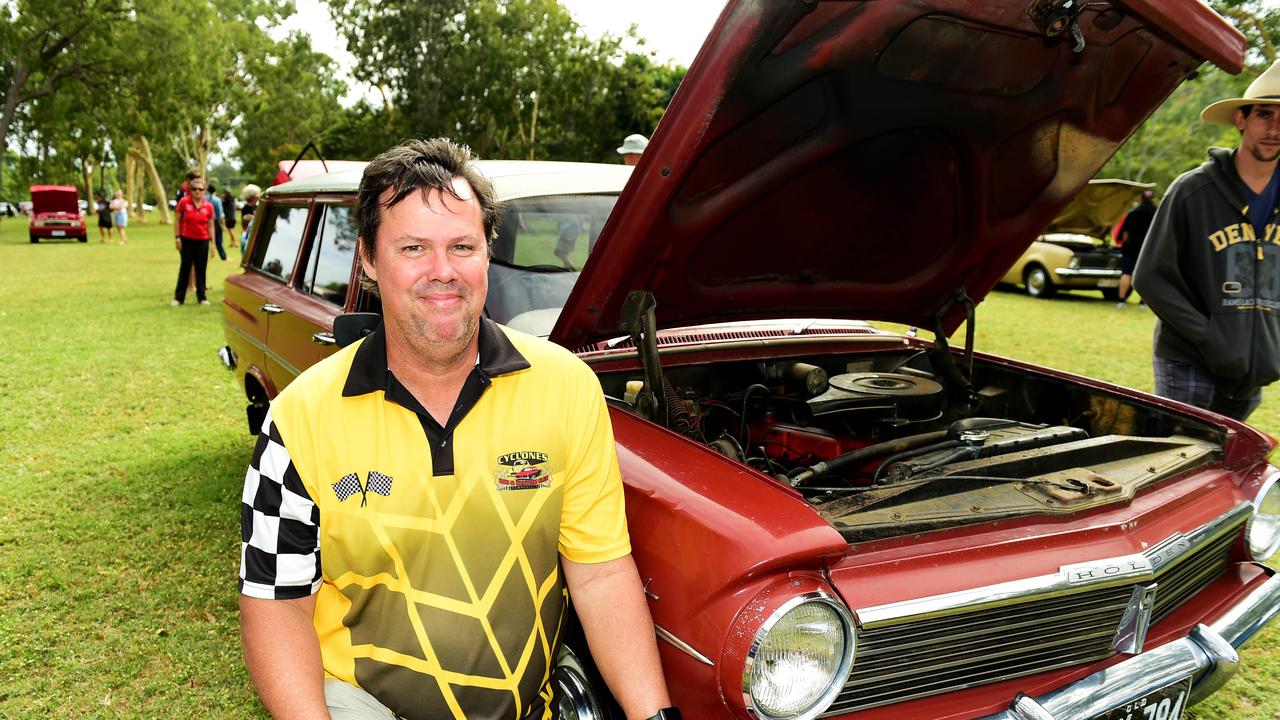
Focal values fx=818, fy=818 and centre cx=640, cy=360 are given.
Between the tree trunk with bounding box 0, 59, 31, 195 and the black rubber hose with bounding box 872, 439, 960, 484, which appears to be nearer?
the black rubber hose with bounding box 872, 439, 960, 484

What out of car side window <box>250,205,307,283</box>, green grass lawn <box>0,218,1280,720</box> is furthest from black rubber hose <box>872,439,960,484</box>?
car side window <box>250,205,307,283</box>

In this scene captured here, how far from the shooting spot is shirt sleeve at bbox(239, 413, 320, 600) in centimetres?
157

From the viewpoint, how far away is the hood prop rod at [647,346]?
89.5 inches

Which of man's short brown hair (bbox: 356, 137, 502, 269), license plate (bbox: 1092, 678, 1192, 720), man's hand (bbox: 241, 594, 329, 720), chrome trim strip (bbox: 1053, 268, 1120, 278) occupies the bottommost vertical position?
license plate (bbox: 1092, 678, 1192, 720)

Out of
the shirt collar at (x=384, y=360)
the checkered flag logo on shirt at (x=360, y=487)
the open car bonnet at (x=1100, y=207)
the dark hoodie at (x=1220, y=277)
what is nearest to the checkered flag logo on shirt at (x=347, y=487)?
the checkered flag logo on shirt at (x=360, y=487)

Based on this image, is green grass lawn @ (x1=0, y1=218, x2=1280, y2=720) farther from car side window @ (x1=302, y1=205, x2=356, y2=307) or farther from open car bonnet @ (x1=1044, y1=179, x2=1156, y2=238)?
open car bonnet @ (x1=1044, y1=179, x2=1156, y2=238)

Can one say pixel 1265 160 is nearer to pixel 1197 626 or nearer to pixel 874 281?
pixel 874 281

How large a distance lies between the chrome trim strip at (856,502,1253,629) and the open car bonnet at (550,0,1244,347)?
1.04 meters

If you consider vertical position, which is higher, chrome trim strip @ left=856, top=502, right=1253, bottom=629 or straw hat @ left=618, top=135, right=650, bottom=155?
straw hat @ left=618, top=135, right=650, bottom=155

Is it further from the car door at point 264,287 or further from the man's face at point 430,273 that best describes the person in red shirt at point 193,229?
the man's face at point 430,273

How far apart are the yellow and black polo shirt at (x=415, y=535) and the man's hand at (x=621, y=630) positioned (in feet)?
0.14

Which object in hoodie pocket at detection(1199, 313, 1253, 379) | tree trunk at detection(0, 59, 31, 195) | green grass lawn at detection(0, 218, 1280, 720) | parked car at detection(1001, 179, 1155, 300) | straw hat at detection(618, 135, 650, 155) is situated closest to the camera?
green grass lawn at detection(0, 218, 1280, 720)

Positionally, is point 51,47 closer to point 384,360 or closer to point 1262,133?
point 384,360

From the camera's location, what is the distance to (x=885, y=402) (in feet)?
8.82
